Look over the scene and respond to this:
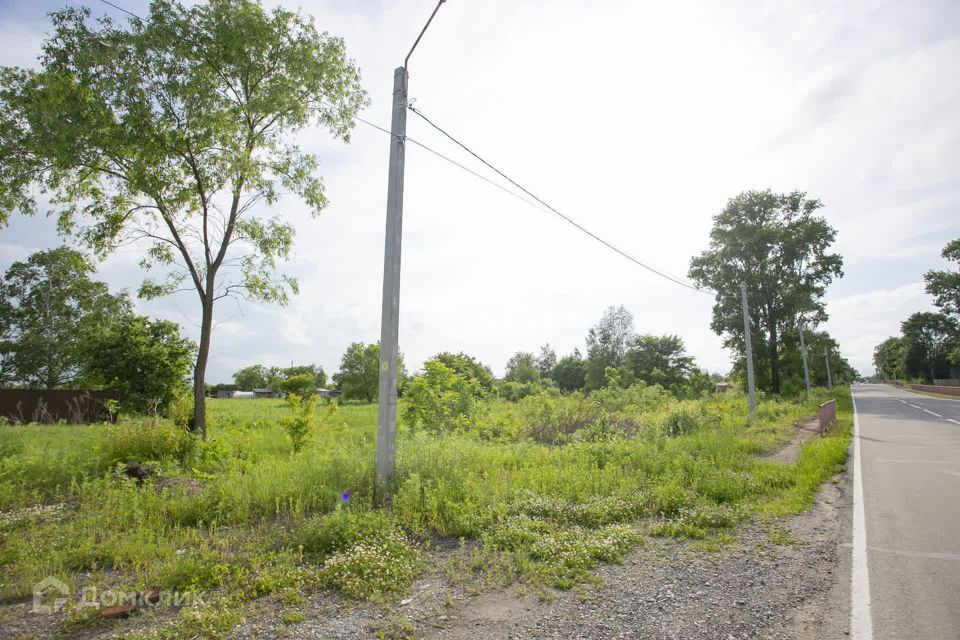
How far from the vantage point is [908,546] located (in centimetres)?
528

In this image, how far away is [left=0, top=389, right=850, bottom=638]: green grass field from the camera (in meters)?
4.58

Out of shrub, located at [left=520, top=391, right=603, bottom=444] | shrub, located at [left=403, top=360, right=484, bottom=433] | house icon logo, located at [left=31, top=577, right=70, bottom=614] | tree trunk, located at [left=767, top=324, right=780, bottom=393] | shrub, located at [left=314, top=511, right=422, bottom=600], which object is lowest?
house icon logo, located at [left=31, top=577, right=70, bottom=614]

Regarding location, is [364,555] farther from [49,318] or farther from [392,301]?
[49,318]

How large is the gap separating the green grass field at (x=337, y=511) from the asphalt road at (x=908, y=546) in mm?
941

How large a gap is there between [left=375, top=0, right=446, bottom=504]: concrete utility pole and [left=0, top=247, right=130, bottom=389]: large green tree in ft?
113

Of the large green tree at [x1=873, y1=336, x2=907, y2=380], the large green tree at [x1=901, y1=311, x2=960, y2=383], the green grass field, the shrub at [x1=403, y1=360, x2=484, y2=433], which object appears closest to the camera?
the green grass field

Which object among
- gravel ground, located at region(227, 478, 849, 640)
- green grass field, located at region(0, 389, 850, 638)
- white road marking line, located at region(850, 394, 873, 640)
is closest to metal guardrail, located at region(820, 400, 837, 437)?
green grass field, located at region(0, 389, 850, 638)

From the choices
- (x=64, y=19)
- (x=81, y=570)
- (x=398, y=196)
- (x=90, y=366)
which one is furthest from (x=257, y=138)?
(x=90, y=366)

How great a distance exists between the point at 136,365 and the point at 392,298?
1894 cm

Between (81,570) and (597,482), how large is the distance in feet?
22.6

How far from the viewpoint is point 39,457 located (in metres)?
8.70

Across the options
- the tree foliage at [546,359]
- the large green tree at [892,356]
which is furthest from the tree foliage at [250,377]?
the large green tree at [892,356]

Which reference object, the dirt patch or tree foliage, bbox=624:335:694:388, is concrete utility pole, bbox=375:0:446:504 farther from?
tree foliage, bbox=624:335:694:388

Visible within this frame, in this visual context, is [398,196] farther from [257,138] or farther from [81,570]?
[257,138]
